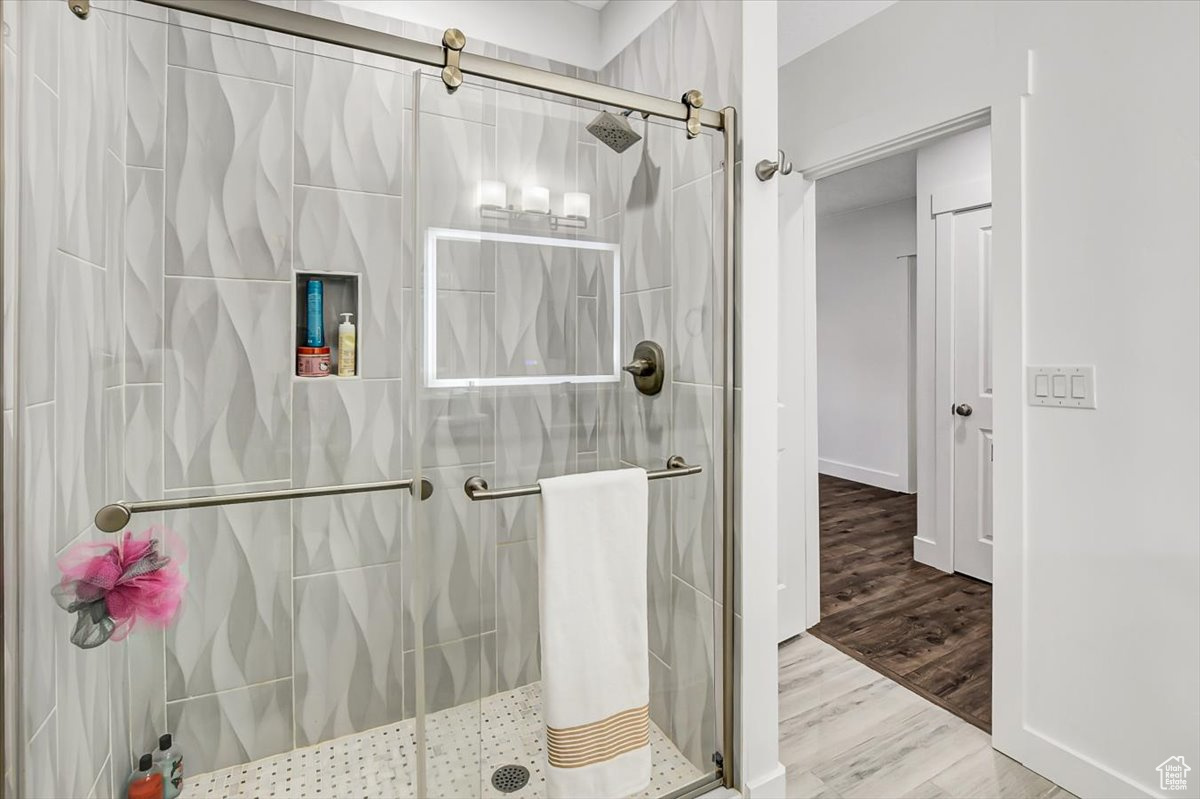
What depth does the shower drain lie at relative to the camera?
3.92 ft

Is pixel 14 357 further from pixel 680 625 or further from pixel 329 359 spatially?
pixel 680 625

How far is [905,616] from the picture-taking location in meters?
2.73

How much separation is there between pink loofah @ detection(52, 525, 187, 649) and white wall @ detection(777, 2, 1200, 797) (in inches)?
88.4

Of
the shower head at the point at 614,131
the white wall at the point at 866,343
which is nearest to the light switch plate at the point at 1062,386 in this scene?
the shower head at the point at 614,131

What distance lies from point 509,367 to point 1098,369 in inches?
62.8

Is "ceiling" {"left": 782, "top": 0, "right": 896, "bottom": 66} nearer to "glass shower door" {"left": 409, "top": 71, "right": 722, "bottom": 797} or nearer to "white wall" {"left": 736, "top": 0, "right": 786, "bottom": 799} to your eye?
"white wall" {"left": 736, "top": 0, "right": 786, "bottom": 799}

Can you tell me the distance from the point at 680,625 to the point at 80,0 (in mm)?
1744

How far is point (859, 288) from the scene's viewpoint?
552cm

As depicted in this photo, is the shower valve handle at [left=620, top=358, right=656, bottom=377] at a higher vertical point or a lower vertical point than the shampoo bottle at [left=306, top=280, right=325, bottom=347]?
lower

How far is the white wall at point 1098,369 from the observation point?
4.70 feet

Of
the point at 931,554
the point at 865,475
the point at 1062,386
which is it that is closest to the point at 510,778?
the point at 1062,386

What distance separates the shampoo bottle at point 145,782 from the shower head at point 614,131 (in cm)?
186

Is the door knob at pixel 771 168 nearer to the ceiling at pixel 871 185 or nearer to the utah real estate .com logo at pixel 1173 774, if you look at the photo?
the utah real estate .com logo at pixel 1173 774

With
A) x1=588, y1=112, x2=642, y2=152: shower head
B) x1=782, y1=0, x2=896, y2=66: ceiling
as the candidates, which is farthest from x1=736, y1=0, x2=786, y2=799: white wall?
x1=782, y1=0, x2=896, y2=66: ceiling
